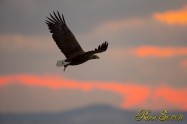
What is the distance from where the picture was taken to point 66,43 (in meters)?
11.2

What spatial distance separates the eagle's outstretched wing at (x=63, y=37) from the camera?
1098 centimetres

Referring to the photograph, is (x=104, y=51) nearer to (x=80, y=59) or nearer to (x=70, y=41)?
(x=80, y=59)

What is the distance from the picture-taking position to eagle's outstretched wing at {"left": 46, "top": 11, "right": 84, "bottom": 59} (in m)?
11.0

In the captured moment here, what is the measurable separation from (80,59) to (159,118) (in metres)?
2.62

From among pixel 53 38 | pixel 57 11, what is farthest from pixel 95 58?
pixel 57 11

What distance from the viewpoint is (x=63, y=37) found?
37.0ft

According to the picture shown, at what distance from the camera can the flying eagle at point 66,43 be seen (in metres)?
10.1

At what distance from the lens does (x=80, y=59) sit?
9984mm

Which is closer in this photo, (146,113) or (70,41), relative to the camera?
(146,113)

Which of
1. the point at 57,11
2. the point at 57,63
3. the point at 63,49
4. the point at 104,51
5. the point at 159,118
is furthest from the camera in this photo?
the point at 57,11

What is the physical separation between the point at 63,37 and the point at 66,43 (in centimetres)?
25

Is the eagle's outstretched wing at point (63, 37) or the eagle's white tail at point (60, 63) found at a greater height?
the eagle's outstretched wing at point (63, 37)

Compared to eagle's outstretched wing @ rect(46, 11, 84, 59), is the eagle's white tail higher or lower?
lower

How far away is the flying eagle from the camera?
1007 centimetres
